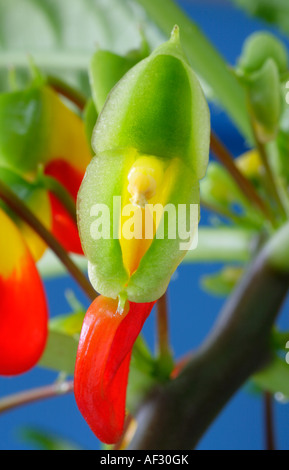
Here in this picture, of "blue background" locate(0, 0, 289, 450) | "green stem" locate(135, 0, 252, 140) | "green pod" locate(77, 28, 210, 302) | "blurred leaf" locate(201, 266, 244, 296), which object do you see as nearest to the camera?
"green pod" locate(77, 28, 210, 302)

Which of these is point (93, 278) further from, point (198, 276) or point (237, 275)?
point (198, 276)

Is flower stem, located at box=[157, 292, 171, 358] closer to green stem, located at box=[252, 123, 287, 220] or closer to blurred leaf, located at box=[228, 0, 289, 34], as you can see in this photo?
green stem, located at box=[252, 123, 287, 220]

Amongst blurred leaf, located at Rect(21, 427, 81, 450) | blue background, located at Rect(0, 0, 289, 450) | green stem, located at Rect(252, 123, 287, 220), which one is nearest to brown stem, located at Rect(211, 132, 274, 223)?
green stem, located at Rect(252, 123, 287, 220)

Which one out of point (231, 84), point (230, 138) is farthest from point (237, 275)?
point (230, 138)

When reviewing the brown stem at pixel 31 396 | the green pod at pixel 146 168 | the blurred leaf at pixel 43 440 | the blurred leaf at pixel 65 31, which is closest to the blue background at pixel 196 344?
the blurred leaf at pixel 43 440

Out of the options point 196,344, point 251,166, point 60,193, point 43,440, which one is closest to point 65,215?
point 60,193

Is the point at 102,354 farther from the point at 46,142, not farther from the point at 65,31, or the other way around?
the point at 65,31
